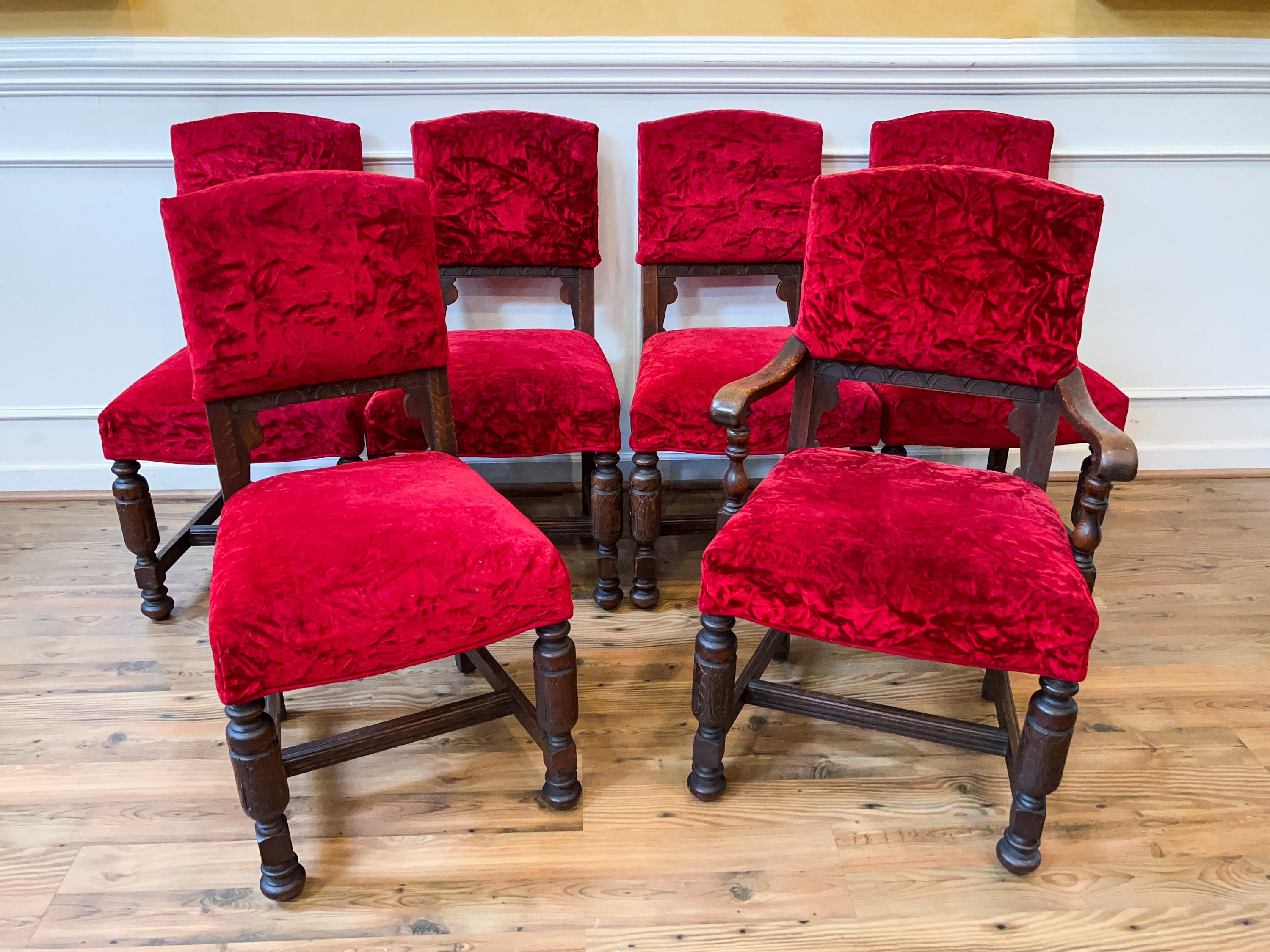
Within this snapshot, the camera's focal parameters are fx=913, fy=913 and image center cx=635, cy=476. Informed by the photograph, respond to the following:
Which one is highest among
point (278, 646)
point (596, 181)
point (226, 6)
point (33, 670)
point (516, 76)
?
point (226, 6)

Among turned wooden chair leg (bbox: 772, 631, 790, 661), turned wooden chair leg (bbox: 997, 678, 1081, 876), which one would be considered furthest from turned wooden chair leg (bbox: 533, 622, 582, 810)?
turned wooden chair leg (bbox: 997, 678, 1081, 876)

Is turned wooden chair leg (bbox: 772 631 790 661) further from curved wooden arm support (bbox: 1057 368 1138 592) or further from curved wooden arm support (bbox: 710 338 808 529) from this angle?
curved wooden arm support (bbox: 1057 368 1138 592)

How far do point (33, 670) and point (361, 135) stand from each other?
5.31 feet

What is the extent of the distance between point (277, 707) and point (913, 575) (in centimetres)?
130

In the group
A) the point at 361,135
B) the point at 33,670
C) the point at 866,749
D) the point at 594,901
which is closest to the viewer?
the point at 594,901

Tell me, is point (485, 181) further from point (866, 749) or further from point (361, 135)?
point (866, 749)

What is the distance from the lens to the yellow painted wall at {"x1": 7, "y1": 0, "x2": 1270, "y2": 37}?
2.48 metres

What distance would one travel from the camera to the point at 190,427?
2133 millimetres

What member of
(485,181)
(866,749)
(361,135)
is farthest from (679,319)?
(866,749)

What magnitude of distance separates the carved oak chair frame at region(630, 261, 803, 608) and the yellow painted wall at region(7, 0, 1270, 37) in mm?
665

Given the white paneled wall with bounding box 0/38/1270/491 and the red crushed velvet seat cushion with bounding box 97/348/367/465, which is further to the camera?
the white paneled wall with bounding box 0/38/1270/491

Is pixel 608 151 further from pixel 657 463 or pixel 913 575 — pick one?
pixel 913 575

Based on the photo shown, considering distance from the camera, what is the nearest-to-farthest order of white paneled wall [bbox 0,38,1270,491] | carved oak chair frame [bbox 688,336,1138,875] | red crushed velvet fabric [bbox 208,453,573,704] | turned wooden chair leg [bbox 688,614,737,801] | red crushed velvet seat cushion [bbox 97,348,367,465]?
red crushed velvet fabric [bbox 208,453,573,704], carved oak chair frame [bbox 688,336,1138,875], turned wooden chair leg [bbox 688,614,737,801], red crushed velvet seat cushion [bbox 97,348,367,465], white paneled wall [bbox 0,38,1270,491]

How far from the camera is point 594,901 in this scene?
1.55 m
